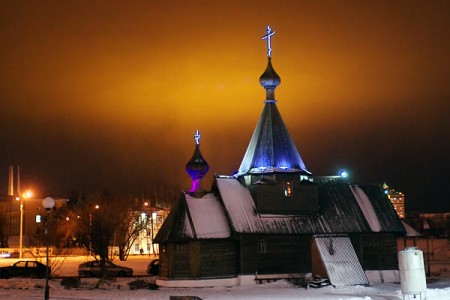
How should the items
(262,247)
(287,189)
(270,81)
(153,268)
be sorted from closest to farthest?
(262,247)
(287,189)
(270,81)
(153,268)

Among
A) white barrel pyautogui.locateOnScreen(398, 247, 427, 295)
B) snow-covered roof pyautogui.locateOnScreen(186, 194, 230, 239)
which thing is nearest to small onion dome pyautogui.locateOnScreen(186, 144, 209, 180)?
snow-covered roof pyautogui.locateOnScreen(186, 194, 230, 239)

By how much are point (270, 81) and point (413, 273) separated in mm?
20292

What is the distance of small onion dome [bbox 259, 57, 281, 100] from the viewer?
4291 cm

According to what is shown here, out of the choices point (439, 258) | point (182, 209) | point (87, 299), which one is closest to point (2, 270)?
point (182, 209)

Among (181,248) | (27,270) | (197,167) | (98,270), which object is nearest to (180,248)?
(181,248)

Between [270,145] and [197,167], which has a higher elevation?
[270,145]

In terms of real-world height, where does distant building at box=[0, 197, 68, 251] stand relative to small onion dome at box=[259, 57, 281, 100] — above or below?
below

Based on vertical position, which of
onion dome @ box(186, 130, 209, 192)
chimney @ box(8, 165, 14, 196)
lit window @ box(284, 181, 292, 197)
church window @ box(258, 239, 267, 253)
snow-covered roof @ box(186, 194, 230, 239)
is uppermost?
chimney @ box(8, 165, 14, 196)

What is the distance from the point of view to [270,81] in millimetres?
42938

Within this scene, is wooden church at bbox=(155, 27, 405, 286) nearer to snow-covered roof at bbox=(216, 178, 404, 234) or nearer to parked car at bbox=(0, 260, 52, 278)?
snow-covered roof at bbox=(216, 178, 404, 234)

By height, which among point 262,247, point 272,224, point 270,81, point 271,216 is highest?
point 270,81

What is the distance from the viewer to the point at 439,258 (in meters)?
65.2

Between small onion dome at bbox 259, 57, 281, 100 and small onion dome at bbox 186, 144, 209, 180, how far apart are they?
614 cm

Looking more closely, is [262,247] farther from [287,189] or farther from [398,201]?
[398,201]
